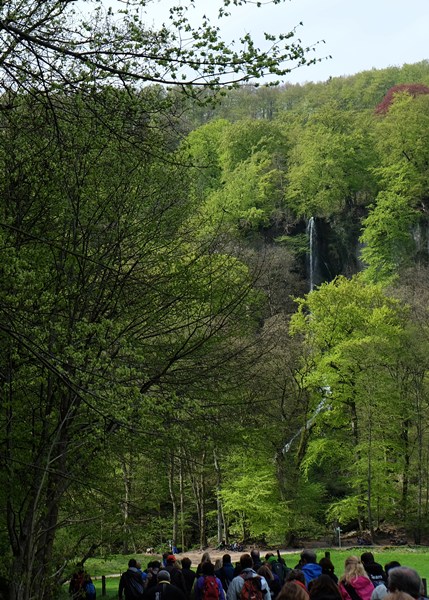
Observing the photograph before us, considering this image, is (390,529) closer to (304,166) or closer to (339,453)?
(339,453)

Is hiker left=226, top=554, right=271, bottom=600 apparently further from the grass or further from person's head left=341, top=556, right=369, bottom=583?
the grass

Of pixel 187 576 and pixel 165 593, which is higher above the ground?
pixel 165 593

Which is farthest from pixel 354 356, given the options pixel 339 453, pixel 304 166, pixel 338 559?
pixel 304 166

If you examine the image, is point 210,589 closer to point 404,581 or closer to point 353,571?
point 353,571

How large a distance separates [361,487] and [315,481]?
426 cm

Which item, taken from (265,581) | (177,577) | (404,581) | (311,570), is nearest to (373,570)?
(311,570)

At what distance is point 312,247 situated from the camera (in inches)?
2975

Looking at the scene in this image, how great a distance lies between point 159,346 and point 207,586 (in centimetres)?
370

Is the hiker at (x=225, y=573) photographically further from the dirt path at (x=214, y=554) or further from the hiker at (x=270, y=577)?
the dirt path at (x=214, y=554)

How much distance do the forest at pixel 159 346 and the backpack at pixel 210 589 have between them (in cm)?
183

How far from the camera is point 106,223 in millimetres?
12086

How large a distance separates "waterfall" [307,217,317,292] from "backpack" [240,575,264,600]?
204 feet

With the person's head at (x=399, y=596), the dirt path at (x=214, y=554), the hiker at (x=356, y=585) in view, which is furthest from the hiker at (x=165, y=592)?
the dirt path at (x=214, y=554)

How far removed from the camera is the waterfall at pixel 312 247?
2900 inches
